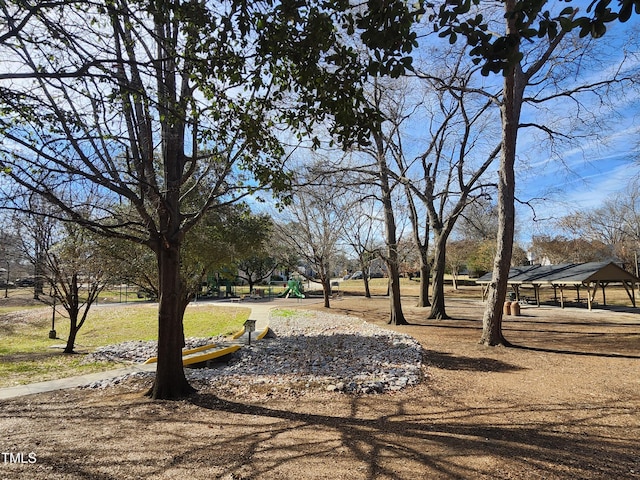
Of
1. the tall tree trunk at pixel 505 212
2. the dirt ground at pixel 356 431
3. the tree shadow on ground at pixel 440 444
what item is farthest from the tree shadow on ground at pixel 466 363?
the tree shadow on ground at pixel 440 444

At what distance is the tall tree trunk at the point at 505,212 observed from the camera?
11016 millimetres

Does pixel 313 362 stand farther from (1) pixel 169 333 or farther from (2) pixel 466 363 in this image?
(1) pixel 169 333

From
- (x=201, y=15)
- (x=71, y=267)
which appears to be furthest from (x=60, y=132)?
(x=71, y=267)

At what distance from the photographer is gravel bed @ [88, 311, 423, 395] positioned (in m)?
7.46

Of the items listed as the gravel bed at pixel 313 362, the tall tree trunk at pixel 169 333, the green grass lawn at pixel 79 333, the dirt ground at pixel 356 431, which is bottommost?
the green grass lawn at pixel 79 333

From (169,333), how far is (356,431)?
151 inches

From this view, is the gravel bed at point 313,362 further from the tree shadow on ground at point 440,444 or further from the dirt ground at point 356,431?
the tree shadow on ground at point 440,444

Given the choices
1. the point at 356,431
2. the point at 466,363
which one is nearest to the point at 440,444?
the point at 356,431

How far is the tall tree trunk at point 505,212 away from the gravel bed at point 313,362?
7.70ft

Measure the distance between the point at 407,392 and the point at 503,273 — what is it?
6.03 metres

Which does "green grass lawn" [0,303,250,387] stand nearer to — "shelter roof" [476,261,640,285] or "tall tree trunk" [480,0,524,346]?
"tall tree trunk" [480,0,524,346]

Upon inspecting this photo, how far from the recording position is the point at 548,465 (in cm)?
379

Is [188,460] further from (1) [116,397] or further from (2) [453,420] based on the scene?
(1) [116,397]

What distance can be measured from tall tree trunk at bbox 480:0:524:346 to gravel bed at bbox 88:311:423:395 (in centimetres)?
→ 235
